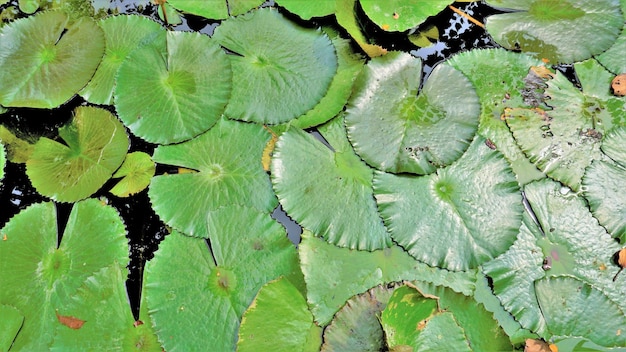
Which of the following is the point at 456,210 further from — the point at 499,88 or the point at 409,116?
the point at 499,88

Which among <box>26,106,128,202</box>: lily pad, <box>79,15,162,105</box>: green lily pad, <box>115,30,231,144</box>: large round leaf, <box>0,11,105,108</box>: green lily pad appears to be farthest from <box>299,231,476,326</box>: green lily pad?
<box>0,11,105,108</box>: green lily pad

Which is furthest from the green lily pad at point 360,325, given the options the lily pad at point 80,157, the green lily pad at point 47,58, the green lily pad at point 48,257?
the green lily pad at point 47,58

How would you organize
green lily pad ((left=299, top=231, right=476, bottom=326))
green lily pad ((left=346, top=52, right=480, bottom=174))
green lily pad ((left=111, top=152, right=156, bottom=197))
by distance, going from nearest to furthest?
green lily pad ((left=299, top=231, right=476, bottom=326)) < green lily pad ((left=346, top=52, right=480, bottom=174)) < green lily pad ((left=111, top=152, right=156, bottom=197))

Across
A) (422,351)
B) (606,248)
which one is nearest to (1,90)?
(422,351)

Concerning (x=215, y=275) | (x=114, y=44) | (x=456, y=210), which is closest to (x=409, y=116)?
(x=456, y=210)

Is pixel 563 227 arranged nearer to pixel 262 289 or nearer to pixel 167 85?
pixel 262 289

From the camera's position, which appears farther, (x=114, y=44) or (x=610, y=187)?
(x=114, y=44)

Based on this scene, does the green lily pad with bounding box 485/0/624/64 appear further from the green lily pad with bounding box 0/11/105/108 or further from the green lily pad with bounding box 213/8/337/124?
the green lily pad with bounding box 0/11/105/108
